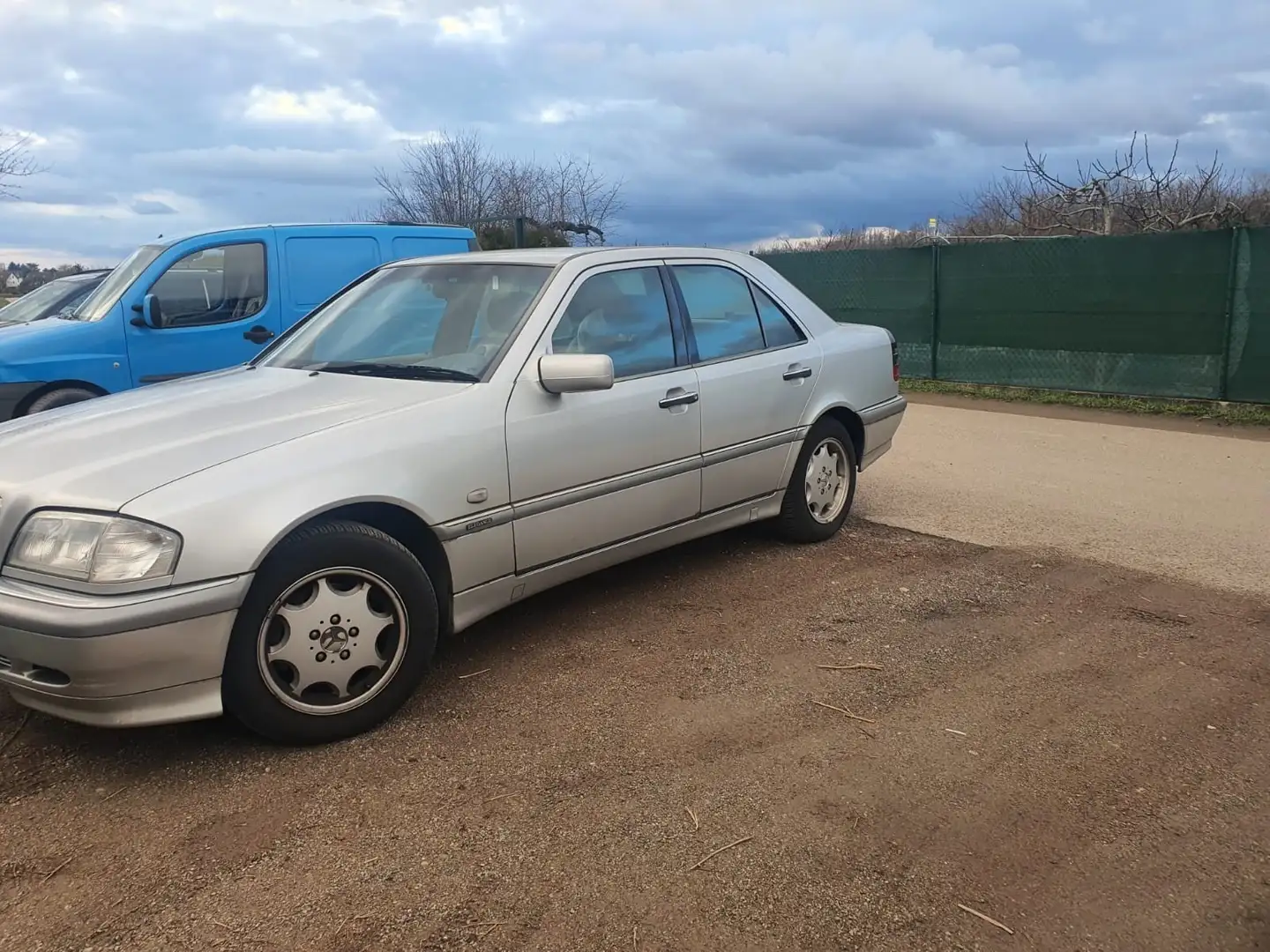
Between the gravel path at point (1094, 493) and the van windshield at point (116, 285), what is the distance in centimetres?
584

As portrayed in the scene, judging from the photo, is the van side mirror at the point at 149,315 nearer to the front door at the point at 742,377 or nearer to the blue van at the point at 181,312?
the blue van at the point at 181,312

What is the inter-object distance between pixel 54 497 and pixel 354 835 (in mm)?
1326

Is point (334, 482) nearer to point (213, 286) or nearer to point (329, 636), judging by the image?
point (329, 636)

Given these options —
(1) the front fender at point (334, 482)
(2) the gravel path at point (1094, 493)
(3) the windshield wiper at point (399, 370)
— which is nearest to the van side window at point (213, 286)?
(3) the windshield wiper at point (399, 370)

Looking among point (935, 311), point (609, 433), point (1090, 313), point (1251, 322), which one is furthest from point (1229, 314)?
point (609, 433)

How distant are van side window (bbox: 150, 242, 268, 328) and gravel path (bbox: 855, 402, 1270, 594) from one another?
5.07 meters

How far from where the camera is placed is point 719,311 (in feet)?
16.4

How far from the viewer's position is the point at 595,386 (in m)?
3.86

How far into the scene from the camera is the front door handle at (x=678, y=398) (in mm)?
4426

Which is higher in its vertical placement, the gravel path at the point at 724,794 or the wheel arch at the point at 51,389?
the wheel arch at the point at 51,389

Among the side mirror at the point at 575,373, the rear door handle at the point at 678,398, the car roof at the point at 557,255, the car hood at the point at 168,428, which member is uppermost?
the car roof at the point at 557,255

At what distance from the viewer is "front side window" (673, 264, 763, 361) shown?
4840mm

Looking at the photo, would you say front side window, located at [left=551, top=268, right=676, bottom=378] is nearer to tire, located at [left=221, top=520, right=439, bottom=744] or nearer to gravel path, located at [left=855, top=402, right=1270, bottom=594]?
tire, located at [left=221, top=520, right=439, bottom=744]

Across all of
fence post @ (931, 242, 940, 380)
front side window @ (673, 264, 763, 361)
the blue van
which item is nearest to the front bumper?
front side window @ (673, 264, 763, 361)
